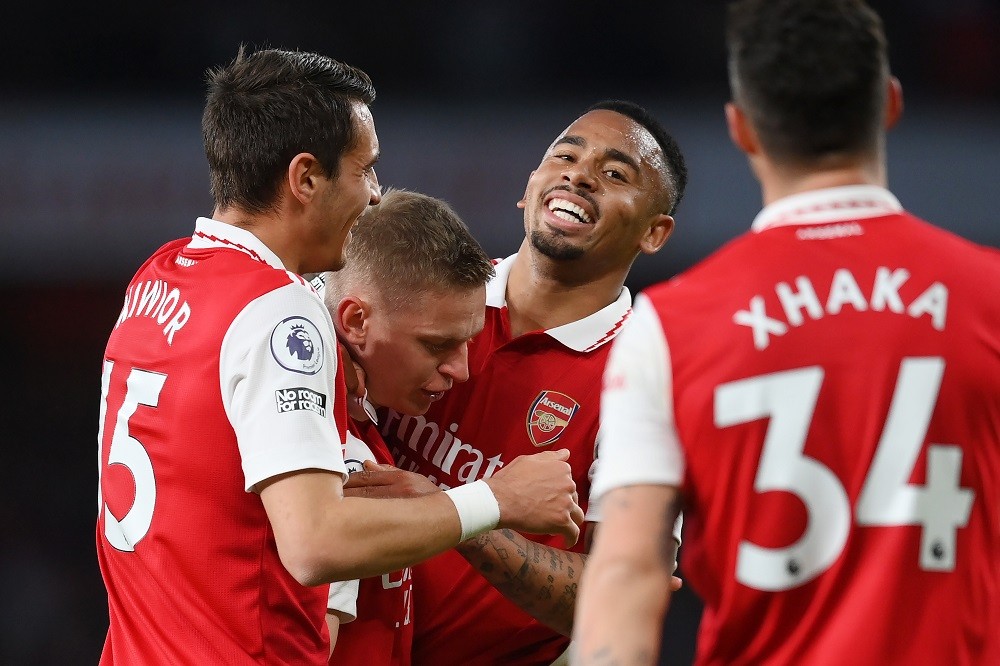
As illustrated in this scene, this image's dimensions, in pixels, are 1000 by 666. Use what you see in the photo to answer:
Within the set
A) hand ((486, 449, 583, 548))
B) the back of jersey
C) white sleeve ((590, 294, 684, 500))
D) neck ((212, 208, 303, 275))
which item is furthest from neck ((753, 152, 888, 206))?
neck ((212, 208, 303, 275))

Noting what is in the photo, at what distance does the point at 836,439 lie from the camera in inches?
77.0

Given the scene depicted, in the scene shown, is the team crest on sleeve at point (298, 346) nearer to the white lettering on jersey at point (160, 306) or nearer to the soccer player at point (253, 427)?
the soccer player at point (253, 427)

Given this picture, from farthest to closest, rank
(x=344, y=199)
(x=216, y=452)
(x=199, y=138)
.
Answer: (x=199, y=138) → (x=344, y=199) → (x=216, y=452)

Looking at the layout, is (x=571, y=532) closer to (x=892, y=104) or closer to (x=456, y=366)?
(x=456, y=366)

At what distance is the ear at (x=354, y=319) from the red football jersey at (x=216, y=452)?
19.1 inches

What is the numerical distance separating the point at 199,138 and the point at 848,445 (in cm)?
781

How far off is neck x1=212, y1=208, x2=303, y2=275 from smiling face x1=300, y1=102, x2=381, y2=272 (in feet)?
0.23

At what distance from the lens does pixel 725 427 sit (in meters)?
1.96

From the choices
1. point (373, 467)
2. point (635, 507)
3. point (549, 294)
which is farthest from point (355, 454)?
point (635, 507)

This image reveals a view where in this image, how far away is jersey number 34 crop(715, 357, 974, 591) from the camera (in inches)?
76.4

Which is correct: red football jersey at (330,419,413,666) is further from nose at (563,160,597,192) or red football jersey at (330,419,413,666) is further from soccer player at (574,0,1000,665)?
soccer player at (574,0,1000,665)

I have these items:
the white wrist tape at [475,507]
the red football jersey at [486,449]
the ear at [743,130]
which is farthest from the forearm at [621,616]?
the red football jersey at [486,449]

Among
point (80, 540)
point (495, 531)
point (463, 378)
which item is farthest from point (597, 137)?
point (80, 540)

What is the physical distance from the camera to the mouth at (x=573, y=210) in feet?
12.6
